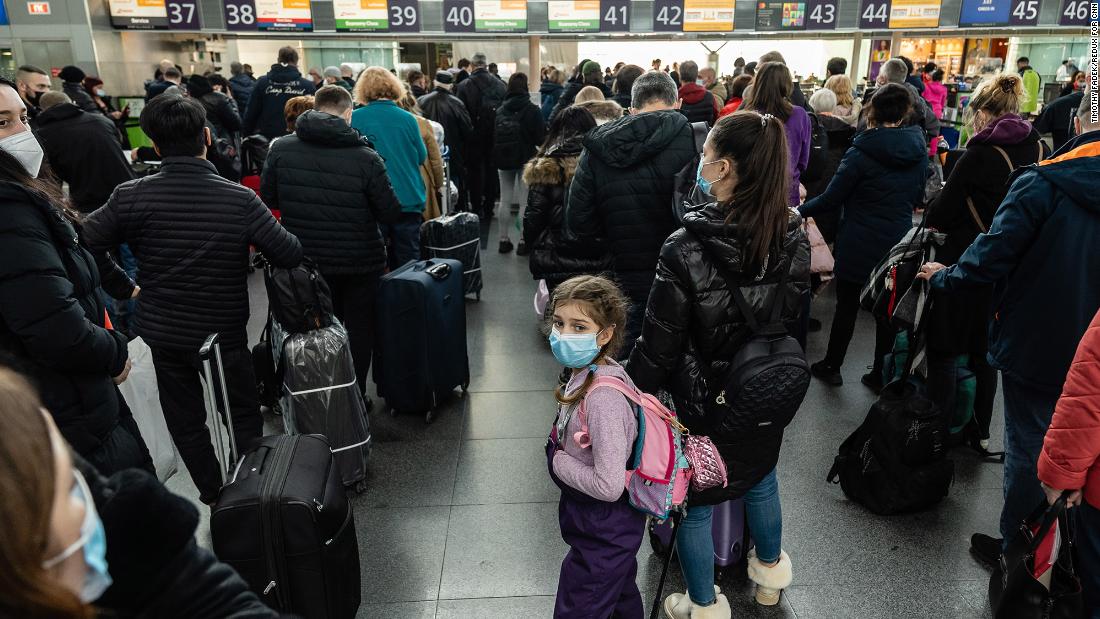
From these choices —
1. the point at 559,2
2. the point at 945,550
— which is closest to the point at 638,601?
the point at 945,550

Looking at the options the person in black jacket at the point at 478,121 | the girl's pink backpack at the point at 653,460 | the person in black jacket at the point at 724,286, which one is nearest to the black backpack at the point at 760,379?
the person in black jacket at the point at 724,286

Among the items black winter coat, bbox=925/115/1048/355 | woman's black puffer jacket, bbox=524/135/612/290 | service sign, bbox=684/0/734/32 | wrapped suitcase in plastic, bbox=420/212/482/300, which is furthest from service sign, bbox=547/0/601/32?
black winter coat, bbox=925/115/1048/355

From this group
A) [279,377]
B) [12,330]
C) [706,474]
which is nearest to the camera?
[12,330]

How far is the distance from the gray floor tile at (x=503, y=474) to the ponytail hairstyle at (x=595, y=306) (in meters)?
1.27

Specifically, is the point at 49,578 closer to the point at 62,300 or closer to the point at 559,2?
the point at 62,300

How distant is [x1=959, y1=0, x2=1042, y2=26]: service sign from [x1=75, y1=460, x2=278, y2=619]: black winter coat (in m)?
14.0

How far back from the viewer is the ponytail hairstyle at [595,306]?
199 centimetres

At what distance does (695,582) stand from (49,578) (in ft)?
6.34

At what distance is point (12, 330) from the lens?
72.4 inches

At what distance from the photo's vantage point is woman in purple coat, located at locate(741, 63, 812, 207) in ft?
13.3

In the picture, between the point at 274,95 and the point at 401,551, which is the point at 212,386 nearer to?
the point at 401,551

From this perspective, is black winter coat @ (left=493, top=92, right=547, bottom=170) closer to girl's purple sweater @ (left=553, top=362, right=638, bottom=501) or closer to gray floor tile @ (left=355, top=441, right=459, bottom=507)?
gray floor tile @ (left=355, top=441, right=459, bottom=507)

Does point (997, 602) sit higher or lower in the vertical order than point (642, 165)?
lower

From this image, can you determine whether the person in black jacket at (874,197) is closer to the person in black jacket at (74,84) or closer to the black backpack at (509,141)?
the black backpack at (509,141)
